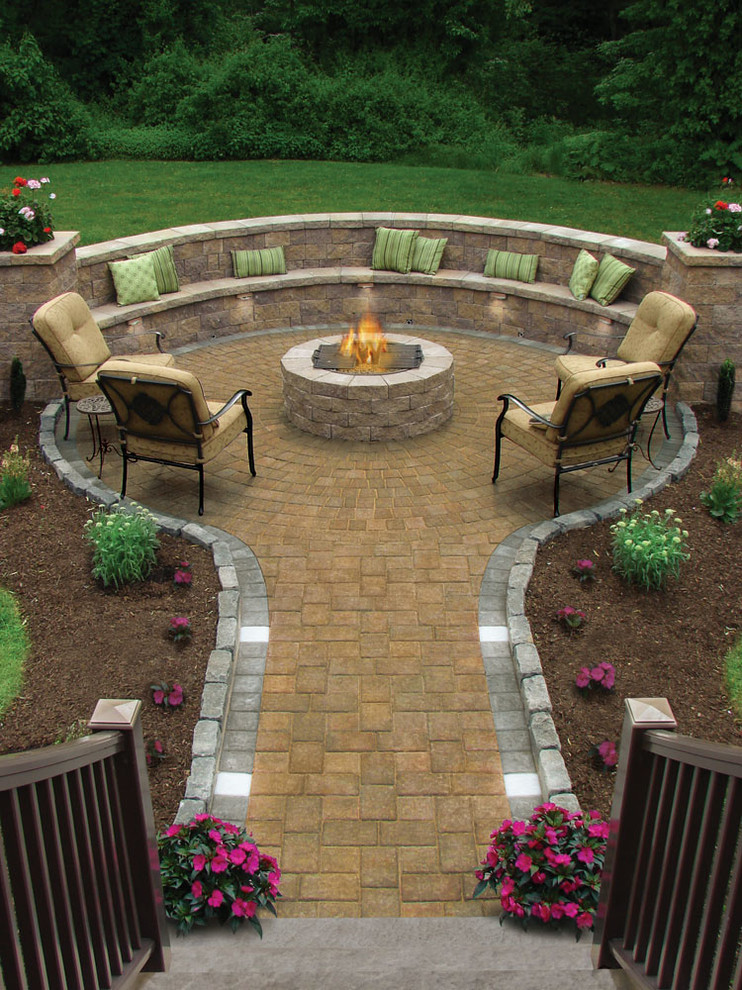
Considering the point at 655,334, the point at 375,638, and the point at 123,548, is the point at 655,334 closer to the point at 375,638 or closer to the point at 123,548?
the point at 375,638

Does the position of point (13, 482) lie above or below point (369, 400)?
below

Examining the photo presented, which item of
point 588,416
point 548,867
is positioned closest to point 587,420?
point 588,416

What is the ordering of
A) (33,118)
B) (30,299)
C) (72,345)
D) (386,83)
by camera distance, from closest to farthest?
1. (72,345)
2. (30,299)
3. (33,118)
4. (386,83)

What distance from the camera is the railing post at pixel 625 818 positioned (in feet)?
9.85

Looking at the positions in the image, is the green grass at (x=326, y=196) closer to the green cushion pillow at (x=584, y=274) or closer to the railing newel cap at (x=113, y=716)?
the green cushion pillow at (x=584, y=274)

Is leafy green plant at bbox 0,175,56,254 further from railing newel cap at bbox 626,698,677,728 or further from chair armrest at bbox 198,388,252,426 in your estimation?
railing newel cap at bbox 626,698,677,728

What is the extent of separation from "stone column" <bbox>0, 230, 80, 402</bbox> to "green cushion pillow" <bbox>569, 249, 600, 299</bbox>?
232 inches

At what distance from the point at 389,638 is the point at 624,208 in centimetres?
1013

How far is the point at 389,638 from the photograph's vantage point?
607 centimetres

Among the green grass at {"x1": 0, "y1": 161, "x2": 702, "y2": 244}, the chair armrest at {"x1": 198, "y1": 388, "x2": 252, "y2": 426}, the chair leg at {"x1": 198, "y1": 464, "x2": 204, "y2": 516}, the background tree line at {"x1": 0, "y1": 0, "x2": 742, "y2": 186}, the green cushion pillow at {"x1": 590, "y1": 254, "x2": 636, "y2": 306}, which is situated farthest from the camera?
the background tree line at {"x1": 0, "y1": 0, "x2": 742, "y2": 186}

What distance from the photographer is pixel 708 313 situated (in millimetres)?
9227

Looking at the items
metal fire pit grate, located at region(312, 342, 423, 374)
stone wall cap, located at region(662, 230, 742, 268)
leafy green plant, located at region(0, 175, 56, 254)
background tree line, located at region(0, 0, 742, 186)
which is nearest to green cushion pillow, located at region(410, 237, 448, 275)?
metal fire pit grate, located at region(312, 342, 423, 374)

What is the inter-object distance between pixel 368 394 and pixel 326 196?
22.9 feet

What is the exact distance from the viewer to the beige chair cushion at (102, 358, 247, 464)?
22.8 ft
